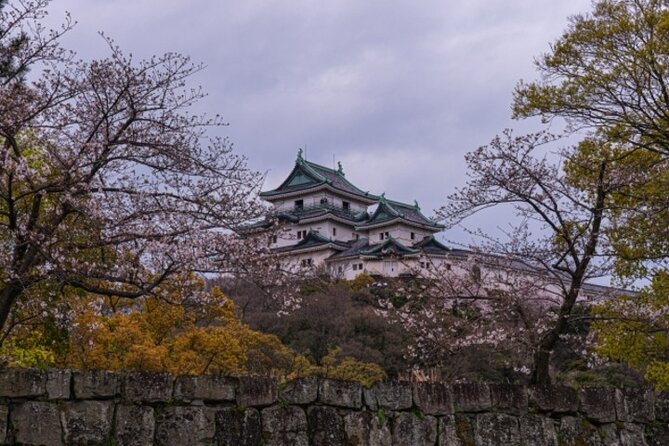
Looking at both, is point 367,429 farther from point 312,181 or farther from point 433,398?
point 312,181

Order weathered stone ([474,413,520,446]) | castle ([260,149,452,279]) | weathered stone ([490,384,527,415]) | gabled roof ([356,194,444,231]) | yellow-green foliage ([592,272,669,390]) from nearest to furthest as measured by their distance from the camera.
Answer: weathered stone ([474,413,520,446]) < weathered stone ([490,384,527,415]) < yellow-green foliage ([592,272,669,390]) < castle ([260,149,452,279]) < gabled roof ([356,194,444,231])

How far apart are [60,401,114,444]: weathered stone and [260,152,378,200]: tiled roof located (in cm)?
5724

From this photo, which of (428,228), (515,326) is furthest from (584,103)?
(428,228)

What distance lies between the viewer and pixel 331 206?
62438 millimetres

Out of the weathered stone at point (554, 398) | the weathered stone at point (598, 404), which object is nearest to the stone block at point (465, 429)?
the weathered stone at point (554, 398)

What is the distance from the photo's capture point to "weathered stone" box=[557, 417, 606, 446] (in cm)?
629

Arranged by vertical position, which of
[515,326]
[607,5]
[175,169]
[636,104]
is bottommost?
[515,326]

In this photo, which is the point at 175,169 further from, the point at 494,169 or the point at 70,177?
the point at 494,169

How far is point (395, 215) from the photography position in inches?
2238

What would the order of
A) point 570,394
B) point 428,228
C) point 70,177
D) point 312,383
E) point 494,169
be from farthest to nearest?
point 428,228 → point 494,169 → point 70,177 → point 570,394 → point 312,383

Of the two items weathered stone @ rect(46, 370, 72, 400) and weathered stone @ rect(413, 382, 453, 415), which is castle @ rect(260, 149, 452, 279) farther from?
weathered stone @ rect(46, 370, 72, 400)

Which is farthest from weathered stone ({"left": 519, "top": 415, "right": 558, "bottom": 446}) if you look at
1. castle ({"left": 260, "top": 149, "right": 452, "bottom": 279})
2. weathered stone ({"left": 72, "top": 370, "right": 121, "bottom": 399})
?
castle ({"left": 260, "top": 149, "right": 452, "bottom": 279})

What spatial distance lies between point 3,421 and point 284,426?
1814mm

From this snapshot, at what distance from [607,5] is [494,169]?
14.7ft
